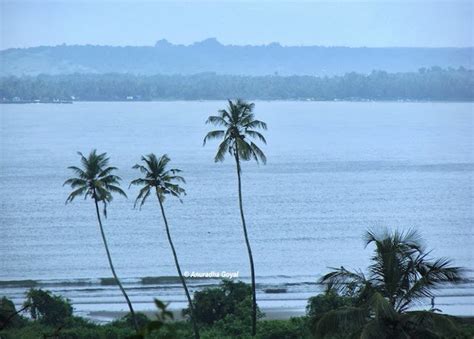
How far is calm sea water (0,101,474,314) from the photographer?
67.2 meters

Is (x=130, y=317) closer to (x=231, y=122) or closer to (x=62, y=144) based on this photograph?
(x=231, y=122)

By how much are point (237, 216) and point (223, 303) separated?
4908cm

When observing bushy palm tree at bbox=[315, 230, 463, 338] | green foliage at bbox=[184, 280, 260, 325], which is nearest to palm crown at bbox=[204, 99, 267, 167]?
green foliage at bbox=[184, 280, 260, 325]

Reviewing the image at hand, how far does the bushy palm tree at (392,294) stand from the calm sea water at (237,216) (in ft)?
114

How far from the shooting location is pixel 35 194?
107 metres

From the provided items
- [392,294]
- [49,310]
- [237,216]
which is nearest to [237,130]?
[49,310]

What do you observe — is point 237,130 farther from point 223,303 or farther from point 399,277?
point 399,277

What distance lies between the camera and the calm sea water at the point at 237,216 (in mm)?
67188

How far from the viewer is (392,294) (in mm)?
18969

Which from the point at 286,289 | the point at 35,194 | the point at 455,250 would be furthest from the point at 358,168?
the point at 286,289

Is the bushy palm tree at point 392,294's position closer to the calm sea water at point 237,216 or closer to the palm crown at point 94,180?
the palm crown at point 94,180

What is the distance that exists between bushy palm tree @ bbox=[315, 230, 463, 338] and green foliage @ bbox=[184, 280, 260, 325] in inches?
851

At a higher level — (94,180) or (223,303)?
(94,180)

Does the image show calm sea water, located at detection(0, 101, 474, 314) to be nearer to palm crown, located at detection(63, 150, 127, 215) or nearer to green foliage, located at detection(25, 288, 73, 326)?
green foliage, located at detection(25, 288, 73, 326)
